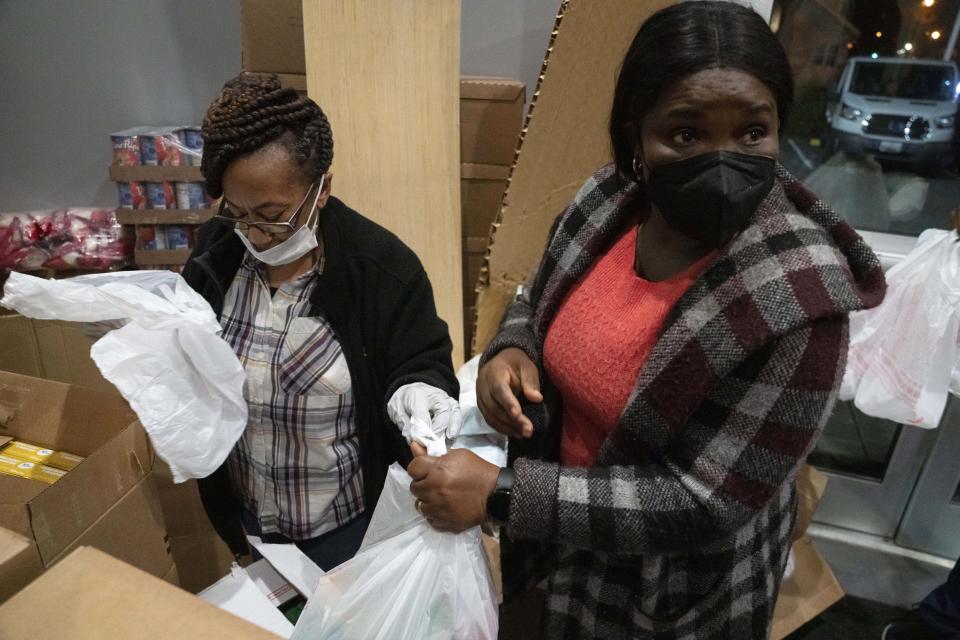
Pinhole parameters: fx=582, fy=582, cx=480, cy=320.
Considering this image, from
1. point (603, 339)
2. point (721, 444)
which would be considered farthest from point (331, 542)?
point (721, 444)

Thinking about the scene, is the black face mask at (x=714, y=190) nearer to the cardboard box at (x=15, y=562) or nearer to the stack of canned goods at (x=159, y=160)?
the cardboard box at (x=15, y=562)

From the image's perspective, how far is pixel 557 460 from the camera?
1.08 m

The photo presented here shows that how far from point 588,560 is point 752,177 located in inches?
25.4

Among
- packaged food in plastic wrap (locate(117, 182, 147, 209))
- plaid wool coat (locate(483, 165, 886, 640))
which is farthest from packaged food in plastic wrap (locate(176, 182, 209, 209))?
plaid wool coat (locate(483, 165, 886, 640))

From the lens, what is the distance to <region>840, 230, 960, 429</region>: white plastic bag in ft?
4.89

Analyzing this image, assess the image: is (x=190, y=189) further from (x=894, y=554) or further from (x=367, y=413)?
(x=894, y=554)

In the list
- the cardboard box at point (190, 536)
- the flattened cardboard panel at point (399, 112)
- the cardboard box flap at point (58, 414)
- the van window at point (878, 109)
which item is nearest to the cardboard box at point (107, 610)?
the cardboard box flap at point (58, 414)

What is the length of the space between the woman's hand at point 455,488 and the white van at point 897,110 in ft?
6.25

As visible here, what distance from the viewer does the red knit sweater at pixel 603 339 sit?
0.81 m

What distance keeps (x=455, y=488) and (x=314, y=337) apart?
476 millimetres

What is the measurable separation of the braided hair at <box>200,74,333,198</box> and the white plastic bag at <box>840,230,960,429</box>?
146 cm

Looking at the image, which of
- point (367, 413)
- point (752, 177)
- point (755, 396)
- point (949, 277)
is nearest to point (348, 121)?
point (367, 413)

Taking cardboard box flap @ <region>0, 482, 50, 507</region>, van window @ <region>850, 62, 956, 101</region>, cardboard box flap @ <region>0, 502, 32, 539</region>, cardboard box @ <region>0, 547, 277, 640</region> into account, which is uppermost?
van window @ <region>850, 62, 956, 101</region>

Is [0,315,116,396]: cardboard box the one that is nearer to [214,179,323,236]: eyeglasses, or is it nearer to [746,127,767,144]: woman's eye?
[214,179,323,236]: eyeglasses
